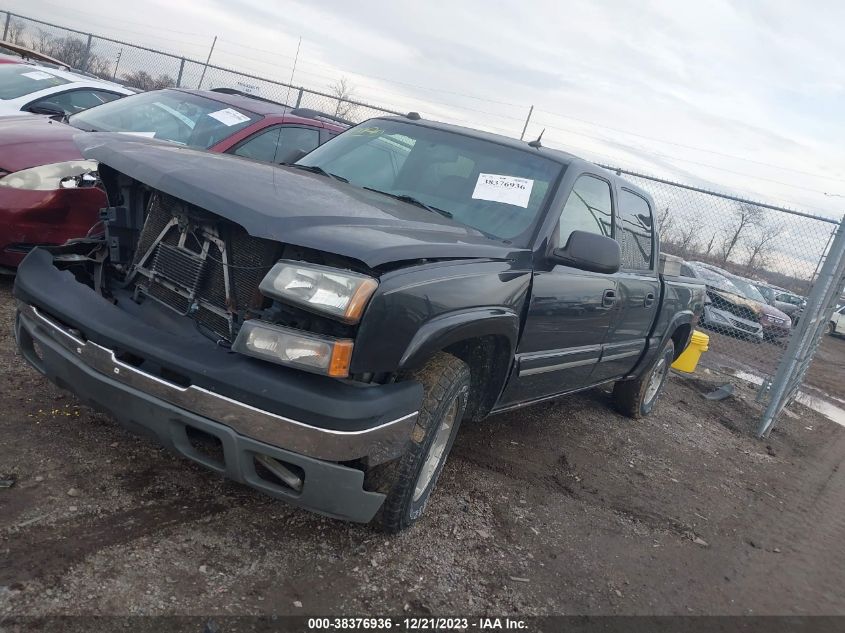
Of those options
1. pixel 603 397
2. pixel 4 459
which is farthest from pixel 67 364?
pixel 603 397

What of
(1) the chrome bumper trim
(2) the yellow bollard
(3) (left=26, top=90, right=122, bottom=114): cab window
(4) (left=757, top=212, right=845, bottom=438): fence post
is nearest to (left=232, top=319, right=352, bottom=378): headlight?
(1) the chrome bumper trim

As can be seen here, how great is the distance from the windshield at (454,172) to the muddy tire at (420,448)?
0.86 meters

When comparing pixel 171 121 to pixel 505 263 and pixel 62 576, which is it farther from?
pixel 62 576

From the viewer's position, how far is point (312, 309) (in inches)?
91.0

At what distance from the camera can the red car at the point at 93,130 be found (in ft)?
14.6

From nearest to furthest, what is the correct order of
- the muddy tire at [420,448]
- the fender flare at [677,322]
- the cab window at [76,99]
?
1. the muddy tire at [420,448]
2. the fender flare at [677,322]
3. the cab window at [76,99]

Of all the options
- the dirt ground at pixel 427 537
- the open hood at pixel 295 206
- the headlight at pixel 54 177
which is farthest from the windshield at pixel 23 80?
the open hood at pixel 295 206

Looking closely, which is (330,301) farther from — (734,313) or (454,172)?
(734,313)

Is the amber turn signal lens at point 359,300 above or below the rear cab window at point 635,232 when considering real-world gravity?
below

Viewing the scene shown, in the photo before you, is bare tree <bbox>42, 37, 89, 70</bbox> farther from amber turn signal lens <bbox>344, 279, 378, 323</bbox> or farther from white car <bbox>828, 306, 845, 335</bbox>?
white car <bbox>828, 306, 845, 335</bbox>

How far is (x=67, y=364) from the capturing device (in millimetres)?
2629

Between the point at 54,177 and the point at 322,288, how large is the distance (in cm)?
314

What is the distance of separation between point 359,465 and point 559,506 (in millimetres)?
1804

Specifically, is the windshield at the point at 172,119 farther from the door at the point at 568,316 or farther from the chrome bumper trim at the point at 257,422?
the chrome bumper trim at the point at 257,422
